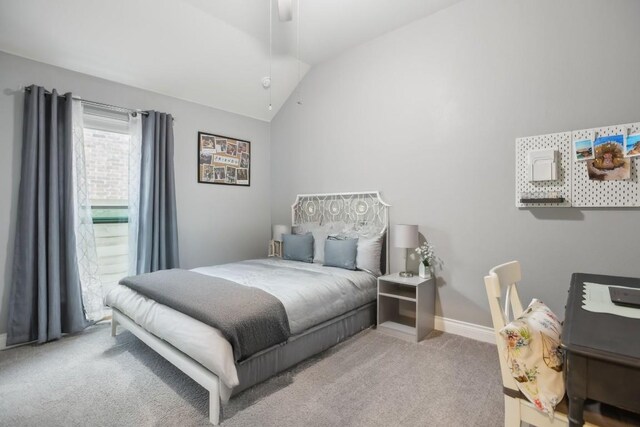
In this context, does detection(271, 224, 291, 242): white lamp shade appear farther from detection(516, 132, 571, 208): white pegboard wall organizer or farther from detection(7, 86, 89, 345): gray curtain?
detection(516, 132, 571, 208): white pegboard wall organizer

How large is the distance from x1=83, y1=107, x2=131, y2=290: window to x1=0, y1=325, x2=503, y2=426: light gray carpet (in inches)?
39.0

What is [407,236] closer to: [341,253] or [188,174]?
[341,253]

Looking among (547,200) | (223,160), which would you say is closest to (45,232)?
(223,160)

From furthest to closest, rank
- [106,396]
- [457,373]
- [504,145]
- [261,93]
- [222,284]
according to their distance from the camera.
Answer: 1. [261,93]
2. [504,145]
3. [222,284]
4. [457,373]
5. [106,396]

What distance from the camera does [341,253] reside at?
3.33m

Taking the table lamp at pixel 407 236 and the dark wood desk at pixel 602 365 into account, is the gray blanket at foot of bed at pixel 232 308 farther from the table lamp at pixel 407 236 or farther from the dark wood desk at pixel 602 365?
the dark wood desk at pixel 602 365

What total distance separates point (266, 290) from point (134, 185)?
7.05 ft

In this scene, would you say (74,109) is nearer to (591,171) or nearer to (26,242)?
(26,242)

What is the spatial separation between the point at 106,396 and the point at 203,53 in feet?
10.9

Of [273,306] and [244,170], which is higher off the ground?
[244,170]

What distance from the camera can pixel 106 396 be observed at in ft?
6.71

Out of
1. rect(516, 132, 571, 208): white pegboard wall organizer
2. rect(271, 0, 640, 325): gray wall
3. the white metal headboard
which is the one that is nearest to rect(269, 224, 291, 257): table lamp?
the white metal headboard

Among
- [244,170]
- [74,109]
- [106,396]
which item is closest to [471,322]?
[106,396]

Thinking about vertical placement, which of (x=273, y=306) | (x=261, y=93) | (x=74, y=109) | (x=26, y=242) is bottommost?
(x=273, y=306)
